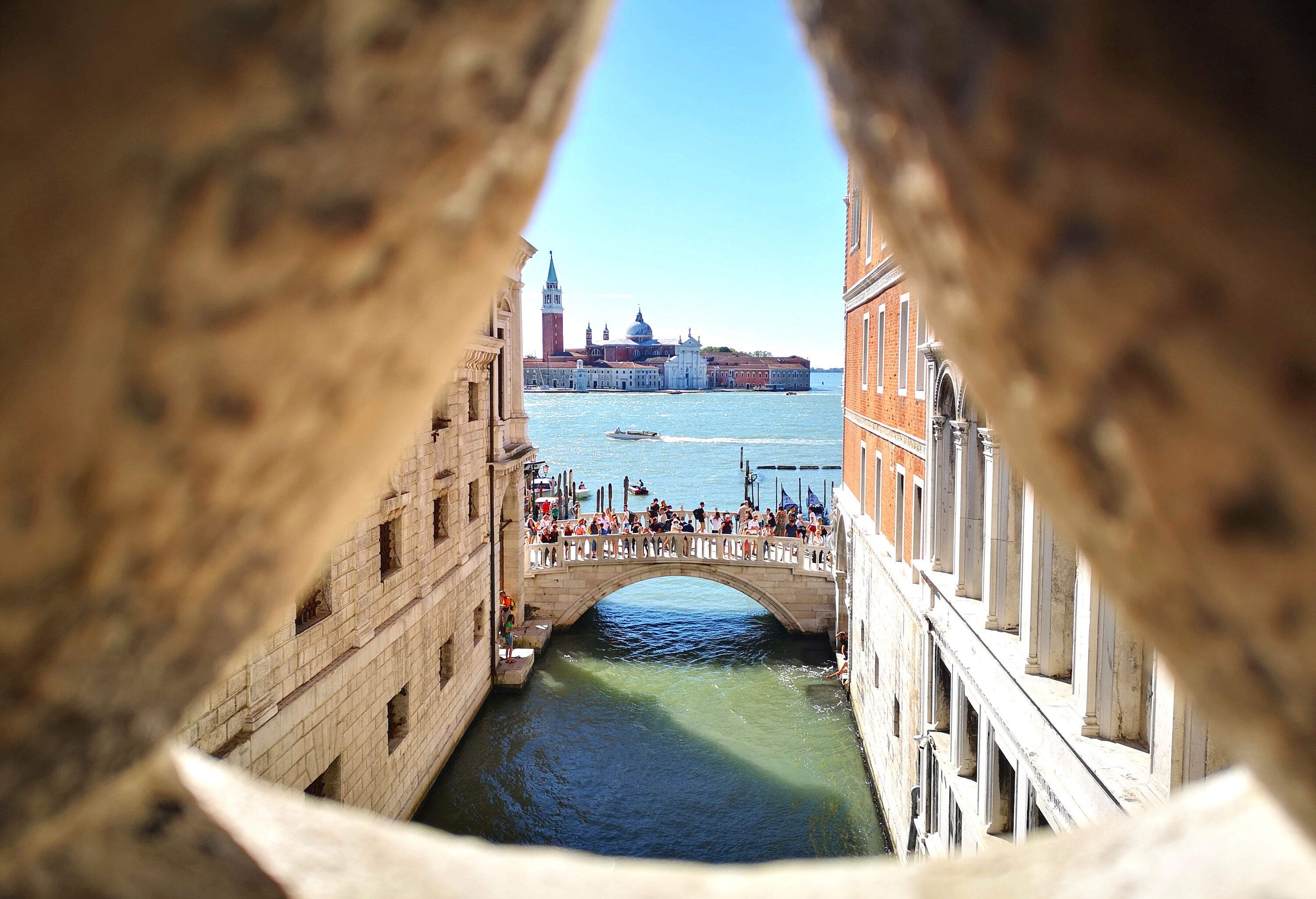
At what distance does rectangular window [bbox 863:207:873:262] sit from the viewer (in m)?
14.4

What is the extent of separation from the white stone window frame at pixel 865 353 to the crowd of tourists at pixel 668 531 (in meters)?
8.22

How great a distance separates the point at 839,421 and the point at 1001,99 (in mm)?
123343

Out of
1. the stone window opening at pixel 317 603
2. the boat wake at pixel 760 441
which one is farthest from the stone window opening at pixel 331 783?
the boat wake at pixel 760 441

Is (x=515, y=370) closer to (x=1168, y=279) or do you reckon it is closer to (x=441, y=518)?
(x=441, y=518)

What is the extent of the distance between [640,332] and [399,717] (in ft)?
519

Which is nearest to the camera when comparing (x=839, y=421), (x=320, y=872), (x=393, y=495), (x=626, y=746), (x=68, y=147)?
(x=68, y=147)

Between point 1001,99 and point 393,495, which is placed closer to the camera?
point 1001,99

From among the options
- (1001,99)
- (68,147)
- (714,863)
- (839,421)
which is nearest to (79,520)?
(68,147)

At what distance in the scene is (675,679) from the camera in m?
20.2

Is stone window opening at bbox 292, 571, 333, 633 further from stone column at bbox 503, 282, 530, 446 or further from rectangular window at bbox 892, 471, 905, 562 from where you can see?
stone column at bbox 503, 282, 530, 446

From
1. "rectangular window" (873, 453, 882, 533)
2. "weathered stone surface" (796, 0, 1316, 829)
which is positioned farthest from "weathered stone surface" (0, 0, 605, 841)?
"rectangular window" (873, 453, 882, 533)

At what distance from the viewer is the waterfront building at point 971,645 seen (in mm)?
5762

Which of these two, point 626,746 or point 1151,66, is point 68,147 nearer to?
point 1151,66

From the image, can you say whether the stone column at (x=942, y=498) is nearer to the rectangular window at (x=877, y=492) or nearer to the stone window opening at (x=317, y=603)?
the rectangular window at (x=877, y=492)
